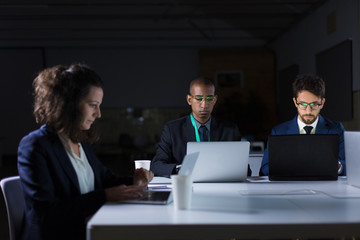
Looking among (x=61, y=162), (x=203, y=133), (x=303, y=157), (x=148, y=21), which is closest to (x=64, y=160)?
(x=61, y=162)

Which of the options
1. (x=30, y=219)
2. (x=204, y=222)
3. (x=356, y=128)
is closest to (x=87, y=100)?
(x=30, y=219)

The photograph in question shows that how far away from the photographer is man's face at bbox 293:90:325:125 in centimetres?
311

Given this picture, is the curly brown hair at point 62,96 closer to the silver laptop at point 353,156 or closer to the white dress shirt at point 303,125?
the silver laptop at point 353,156

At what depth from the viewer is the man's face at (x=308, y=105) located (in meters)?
3.11

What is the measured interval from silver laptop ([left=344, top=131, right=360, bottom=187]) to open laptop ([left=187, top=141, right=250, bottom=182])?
1.76 feet

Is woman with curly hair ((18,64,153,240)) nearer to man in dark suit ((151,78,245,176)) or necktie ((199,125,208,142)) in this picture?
man in dark suit ((151,78,245,176))

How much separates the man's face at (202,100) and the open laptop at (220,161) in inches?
→ 37.2

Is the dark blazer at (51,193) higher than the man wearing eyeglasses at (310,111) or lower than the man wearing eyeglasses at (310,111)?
lower

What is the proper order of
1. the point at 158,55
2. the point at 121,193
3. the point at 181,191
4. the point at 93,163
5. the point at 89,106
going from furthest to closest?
1. the point at 158,55
2. the point at 93,163
3. the point at 89,106
4. the point at 121,193
5. the point at 181,191

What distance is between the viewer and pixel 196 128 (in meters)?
3.40

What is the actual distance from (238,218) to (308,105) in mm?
1849

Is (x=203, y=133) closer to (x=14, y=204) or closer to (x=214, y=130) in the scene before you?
(x=214, y=130)

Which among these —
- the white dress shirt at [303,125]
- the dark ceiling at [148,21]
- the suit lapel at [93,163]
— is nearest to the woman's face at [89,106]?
the suit lapel at [93,163]

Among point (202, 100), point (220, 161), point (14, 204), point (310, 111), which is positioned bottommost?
point (14, 204)
